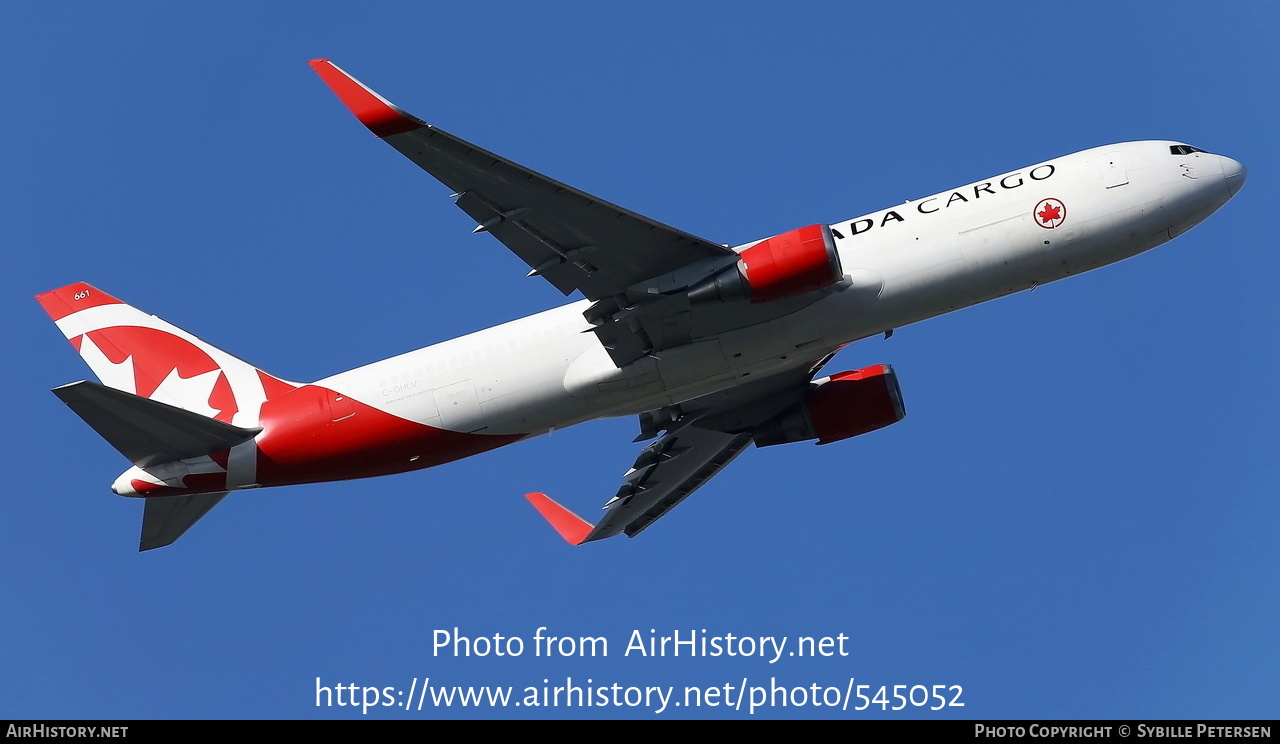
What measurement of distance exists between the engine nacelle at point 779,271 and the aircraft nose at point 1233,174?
33.8 ft

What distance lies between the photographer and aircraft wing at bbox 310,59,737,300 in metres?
28.2

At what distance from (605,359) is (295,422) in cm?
858

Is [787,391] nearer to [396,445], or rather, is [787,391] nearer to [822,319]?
[822,319]

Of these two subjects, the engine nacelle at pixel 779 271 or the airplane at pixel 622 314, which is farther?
the airplane at pixel 622 314

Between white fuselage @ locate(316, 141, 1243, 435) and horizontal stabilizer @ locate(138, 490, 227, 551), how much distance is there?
21.7 ft

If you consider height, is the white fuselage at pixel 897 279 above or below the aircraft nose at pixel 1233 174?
below

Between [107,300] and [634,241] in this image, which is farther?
[107,300]

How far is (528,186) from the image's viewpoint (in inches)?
1179

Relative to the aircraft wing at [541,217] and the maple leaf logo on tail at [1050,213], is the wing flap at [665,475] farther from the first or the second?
the maple leaf logo on tail at [1050,213]

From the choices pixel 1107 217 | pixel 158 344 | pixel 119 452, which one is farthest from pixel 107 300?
pixel 1107 217

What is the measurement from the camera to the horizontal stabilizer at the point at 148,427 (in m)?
32.2

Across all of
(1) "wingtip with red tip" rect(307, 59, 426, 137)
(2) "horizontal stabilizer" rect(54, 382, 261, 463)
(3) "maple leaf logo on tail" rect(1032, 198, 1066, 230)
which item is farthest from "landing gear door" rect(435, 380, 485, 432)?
(3) "maple leaf logo on tail" rect(1032, 198, 1066, 230)

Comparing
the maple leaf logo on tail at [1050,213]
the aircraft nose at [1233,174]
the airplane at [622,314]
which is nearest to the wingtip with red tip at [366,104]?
the airplane at [622,314]

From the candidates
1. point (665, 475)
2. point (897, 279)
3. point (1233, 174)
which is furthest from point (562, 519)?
point (1233, 174)
